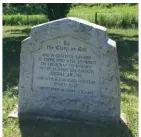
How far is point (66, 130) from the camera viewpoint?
5754 mm

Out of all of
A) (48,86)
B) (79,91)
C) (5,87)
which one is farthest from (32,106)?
(5,87)

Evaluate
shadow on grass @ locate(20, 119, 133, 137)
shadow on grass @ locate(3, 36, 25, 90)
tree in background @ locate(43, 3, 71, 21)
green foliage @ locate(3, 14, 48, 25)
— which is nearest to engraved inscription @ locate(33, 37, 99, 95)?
shadow on grass @ locate(20, 119, 133, 137)

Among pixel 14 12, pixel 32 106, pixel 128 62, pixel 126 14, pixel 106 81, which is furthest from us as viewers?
pixel 14 12

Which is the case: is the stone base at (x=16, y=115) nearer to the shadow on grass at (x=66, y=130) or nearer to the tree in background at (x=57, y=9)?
the shadow on grass at (x=66, y=130)

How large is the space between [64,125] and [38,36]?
1411 millimetres

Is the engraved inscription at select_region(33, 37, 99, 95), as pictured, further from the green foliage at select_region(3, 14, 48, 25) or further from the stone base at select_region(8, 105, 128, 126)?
the green foliage at select_region(3, 14, 48, 25)

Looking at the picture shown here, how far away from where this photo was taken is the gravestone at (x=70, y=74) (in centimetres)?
571

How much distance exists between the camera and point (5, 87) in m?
A: 7.80

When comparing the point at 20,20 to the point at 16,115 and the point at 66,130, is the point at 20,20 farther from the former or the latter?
the point at 66,130

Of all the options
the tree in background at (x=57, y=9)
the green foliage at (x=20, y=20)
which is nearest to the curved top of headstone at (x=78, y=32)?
the tree in background at (x=57, y=9)

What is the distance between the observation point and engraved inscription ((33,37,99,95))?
583 cm

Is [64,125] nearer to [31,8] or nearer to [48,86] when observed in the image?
[48,86]

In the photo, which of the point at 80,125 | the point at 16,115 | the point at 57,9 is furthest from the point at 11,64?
the point at 57,9

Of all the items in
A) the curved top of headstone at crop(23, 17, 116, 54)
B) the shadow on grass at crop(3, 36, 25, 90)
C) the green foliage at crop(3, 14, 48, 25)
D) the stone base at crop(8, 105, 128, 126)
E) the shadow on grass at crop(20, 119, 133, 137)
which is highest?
the green foliage at crop(3, 14, 48, 25)
